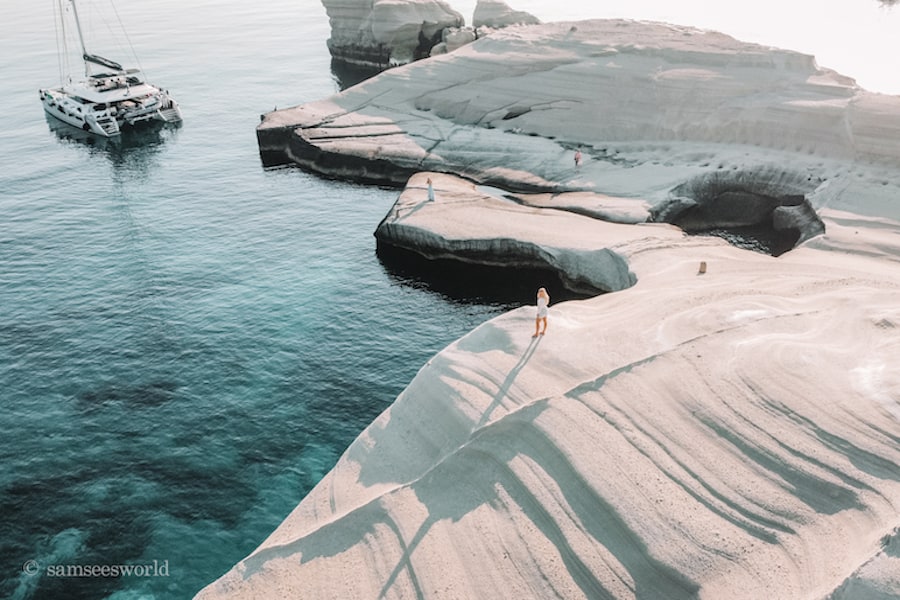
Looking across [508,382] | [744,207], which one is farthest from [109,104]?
[508,382]

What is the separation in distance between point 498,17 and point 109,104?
54.6 meters

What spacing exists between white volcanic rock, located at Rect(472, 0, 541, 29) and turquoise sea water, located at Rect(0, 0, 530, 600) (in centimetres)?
4575

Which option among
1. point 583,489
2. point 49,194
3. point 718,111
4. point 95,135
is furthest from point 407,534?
point 95,135

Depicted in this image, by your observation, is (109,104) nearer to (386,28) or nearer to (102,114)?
(102,114)

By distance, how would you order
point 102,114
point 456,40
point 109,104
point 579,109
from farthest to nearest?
1. point 456,40
2. point 109,104
3. point 102,114
4. point 579,109

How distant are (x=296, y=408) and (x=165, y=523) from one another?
841cm

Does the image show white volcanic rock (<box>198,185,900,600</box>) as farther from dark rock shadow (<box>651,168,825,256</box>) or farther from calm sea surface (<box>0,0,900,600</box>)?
dark rock shadow (<box>651,168,825,256</box>)

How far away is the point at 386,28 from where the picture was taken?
10362cm

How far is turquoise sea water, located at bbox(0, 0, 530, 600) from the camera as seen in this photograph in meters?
28.3

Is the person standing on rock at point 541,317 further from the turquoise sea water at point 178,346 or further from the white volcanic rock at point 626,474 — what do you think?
the turquoise sea water at point 178,346

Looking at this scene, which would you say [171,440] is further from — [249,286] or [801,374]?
[801,374]

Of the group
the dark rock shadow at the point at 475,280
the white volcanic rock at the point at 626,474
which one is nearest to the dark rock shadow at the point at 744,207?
the dark rock shadow at the point at 475,280

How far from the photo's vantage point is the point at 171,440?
32.9m

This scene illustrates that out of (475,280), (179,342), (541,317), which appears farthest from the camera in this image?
(475,280)
